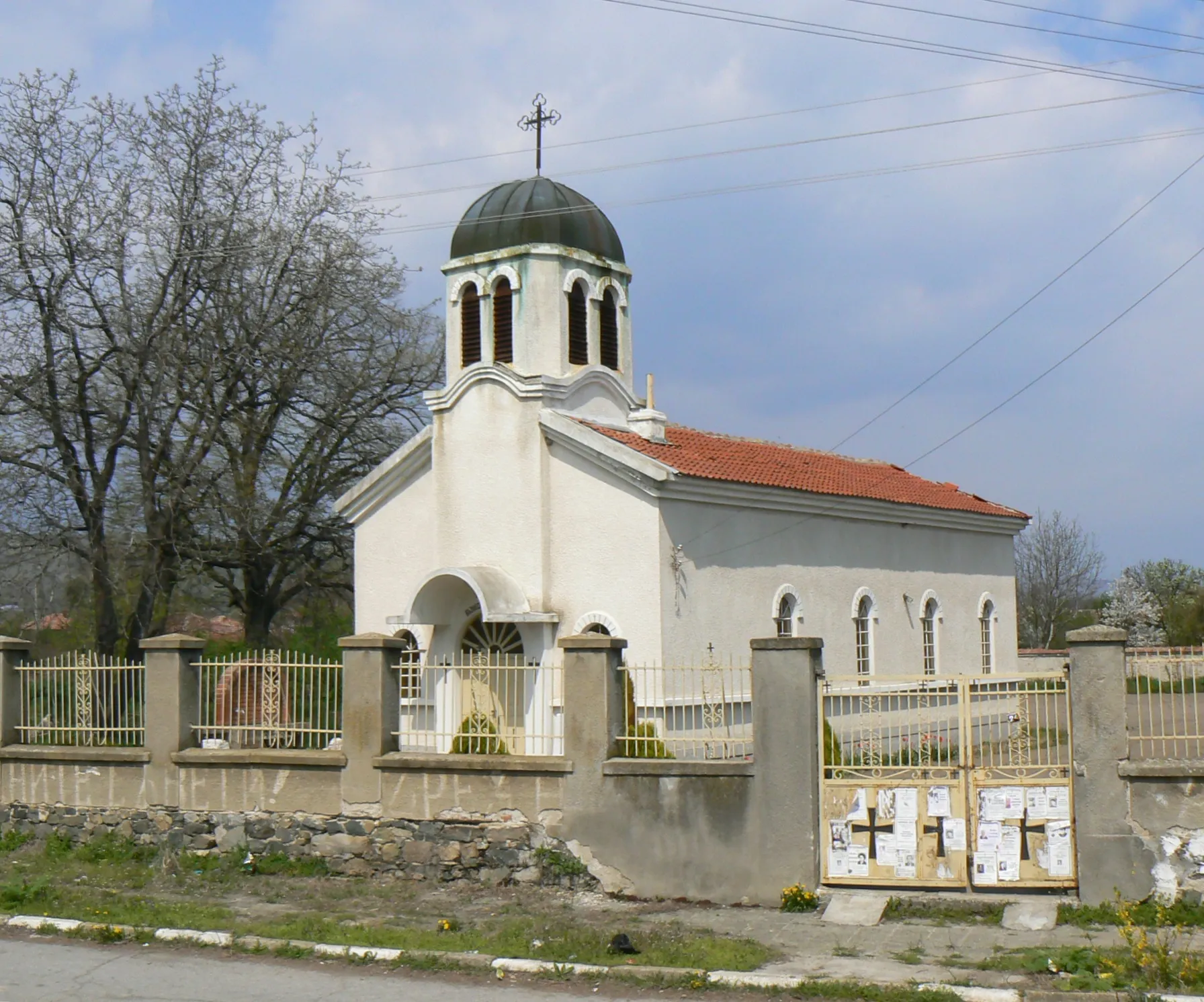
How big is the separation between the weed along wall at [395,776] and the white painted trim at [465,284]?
8.38 meters

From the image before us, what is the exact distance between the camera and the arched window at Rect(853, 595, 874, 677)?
912 inches

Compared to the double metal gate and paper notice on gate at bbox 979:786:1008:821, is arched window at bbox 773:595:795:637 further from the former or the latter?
paper notice on gate at bbox 979:786:1008:821

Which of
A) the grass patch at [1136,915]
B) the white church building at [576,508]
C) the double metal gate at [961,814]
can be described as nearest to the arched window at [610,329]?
the white church building at [576,508]

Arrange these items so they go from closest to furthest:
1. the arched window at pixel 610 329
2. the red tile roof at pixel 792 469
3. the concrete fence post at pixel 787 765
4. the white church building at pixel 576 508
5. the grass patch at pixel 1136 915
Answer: the grass patch at pixel 1136 915, the concrete fence post at pixel 787 765, the white church building at pixel 576 508, the red tile roof at pixel 792 469, the arched window at pixel 610 329

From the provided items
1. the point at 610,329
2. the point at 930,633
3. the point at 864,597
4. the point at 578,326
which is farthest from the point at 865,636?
the point at 578,326

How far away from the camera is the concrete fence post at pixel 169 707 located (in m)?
14.7

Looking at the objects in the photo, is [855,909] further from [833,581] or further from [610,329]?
[610,329]

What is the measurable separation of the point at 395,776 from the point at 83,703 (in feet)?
14.9

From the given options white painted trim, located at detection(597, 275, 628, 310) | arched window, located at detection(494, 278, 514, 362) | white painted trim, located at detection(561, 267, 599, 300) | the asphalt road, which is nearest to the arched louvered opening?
white painted trim, located at detection(597, 275, 628, 310)

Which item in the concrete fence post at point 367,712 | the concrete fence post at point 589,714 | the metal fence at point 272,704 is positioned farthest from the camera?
the metal fence at point 272,704

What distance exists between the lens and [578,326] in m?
21.6

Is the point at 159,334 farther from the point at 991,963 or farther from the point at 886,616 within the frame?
the point at 991,963

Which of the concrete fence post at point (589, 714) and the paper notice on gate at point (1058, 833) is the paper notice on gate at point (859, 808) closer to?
the paper notice on gate at point (1058, 833)

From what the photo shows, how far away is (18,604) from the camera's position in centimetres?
3538
